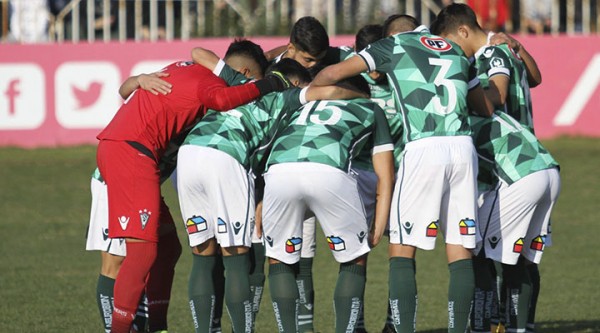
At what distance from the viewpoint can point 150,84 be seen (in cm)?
819

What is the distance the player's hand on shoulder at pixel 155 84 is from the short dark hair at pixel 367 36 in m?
1.65

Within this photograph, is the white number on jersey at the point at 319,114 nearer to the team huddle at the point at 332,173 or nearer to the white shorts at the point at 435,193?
the team huddle at the point at 332,173

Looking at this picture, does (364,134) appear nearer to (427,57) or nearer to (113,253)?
(427,57)

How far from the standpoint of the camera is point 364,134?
306 inches

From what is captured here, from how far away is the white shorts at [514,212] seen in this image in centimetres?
804

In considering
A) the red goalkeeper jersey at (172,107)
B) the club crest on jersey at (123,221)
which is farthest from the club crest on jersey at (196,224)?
the red goalkeeper jersey at (172,107)

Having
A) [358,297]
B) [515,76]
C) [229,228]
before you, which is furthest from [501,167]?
[229,228]

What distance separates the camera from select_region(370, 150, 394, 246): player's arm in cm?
776

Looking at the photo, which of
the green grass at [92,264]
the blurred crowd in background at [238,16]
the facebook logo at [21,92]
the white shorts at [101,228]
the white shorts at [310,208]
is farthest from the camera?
the blurred crowd in background at [238,16]

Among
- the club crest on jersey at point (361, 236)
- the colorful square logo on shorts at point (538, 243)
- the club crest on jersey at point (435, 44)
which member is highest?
the club crest on jersey at point (435, 44)

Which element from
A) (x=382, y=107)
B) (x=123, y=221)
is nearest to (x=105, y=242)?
(x=123, y=221)

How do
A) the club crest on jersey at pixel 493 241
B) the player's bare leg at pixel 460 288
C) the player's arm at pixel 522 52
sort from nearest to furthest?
the player's bare leg at pixel 460 288, the club crest on jersey at pixel 493 241, the player's arm at pixel 522 52

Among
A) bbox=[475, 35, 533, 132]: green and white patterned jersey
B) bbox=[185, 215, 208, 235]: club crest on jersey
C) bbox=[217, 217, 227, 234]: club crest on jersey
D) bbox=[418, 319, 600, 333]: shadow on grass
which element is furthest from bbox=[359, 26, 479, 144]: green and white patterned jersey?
bbox=[418, 319, 600, 333]: shadow on grass

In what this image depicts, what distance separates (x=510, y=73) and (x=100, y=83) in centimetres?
1232
